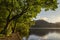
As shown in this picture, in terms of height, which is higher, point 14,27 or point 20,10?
point 20,10

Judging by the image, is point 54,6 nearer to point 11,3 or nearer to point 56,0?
point 56,0

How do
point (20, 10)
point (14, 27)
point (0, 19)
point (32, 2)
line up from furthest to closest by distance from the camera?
point (14, 27) → point (0, 19) → point (20, 10) → point (32, 2)

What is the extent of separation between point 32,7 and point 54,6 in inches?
117

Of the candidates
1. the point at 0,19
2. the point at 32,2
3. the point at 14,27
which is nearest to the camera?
the point at 32,2

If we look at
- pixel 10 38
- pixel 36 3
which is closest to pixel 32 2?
pixel 36 3

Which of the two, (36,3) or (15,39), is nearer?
(36,3)

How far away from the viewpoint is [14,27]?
129 feet

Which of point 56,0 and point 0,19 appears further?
point 0,19

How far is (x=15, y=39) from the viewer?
97.8ft

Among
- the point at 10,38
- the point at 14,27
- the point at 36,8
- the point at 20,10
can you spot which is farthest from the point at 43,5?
the point at 14,27

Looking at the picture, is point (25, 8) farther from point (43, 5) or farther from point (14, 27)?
point (14, 27)

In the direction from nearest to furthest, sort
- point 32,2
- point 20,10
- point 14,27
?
point 32,2
point 20,10
point 14,27

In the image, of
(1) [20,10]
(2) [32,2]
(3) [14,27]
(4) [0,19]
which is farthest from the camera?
(3) [14,27]

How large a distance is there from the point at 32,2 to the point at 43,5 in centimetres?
160
